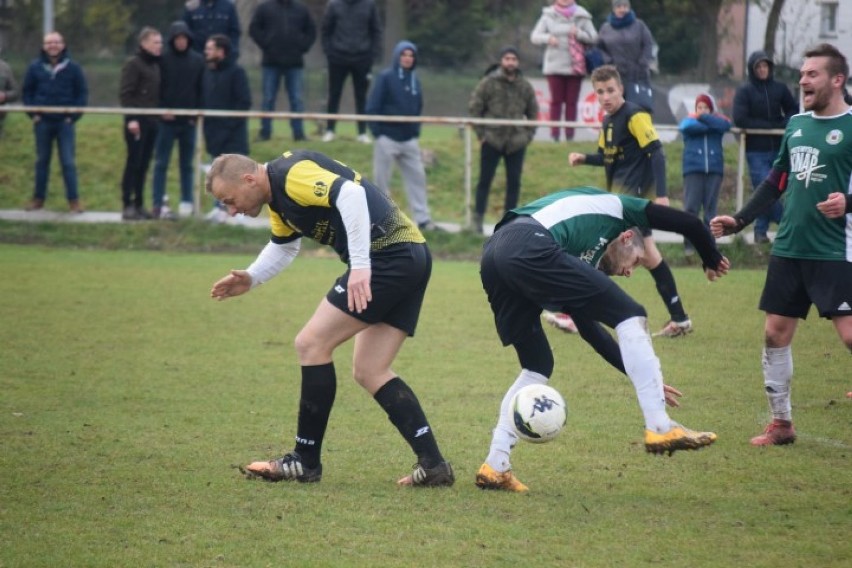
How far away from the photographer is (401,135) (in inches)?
606

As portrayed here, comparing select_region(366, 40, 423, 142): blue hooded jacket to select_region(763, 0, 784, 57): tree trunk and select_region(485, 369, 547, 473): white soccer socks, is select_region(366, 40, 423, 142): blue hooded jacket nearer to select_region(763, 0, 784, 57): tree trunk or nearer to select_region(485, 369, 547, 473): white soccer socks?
select_region(763, 0, 784, 57): tree trunk

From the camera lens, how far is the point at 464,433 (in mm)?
7285

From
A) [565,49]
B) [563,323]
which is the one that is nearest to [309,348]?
[563,323]

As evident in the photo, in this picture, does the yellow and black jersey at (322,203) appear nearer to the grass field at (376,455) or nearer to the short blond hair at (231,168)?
the short blond hair at (231,168)

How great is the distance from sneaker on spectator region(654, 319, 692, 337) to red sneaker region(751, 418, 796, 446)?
3406mm

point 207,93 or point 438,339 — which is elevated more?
point 207,93

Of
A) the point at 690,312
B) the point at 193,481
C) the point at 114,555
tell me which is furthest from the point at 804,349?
the point at 114,555

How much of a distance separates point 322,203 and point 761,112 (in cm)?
958

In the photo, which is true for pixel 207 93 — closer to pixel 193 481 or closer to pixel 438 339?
pixel 438 339

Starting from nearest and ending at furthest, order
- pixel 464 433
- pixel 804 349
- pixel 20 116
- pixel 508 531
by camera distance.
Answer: pixel 508 531, pixel 464 433, pixel 804 349, pixel 20 116

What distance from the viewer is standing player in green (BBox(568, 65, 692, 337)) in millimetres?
10289

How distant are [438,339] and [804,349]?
3.01 meters

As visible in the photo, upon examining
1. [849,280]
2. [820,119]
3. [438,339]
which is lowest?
[438,339]

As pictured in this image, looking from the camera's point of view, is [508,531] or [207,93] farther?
[207,93]
